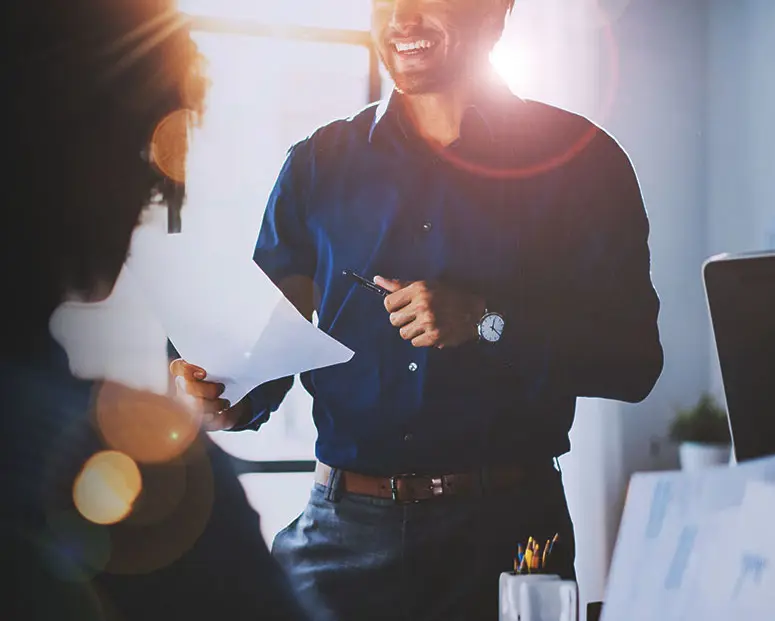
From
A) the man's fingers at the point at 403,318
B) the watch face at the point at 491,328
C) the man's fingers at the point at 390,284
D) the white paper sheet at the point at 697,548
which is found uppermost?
the man's fingers at the point at 390,284

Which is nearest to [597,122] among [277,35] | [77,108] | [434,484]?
[277,35]

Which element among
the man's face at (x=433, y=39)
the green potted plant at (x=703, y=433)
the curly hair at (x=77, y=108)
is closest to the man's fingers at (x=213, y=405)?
the curly hair at (x=77, y=108)

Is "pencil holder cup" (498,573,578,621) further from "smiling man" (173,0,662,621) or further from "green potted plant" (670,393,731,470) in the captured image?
"green potted plant" (670,393,731,470)

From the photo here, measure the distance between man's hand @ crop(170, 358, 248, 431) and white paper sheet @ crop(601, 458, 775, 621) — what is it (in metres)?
0.65

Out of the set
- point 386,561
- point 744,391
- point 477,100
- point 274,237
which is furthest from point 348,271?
point 744,391

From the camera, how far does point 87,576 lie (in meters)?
0.92

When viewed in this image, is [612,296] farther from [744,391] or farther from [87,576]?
[87,576]

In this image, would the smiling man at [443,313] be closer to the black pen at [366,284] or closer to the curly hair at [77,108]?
the black pen at [366,284]

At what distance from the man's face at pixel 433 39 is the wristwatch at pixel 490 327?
17.4 inches

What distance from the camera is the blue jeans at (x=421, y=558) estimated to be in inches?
54.5

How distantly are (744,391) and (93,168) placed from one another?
Result: 1.21m

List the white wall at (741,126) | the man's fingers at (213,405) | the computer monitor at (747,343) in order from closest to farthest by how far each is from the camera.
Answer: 1. the computer monitor at (747,343)
2. the man's fingers at (213,405)
3. the white wall at (741,126)

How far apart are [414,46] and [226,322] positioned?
0.73 m

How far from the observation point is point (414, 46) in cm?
151
